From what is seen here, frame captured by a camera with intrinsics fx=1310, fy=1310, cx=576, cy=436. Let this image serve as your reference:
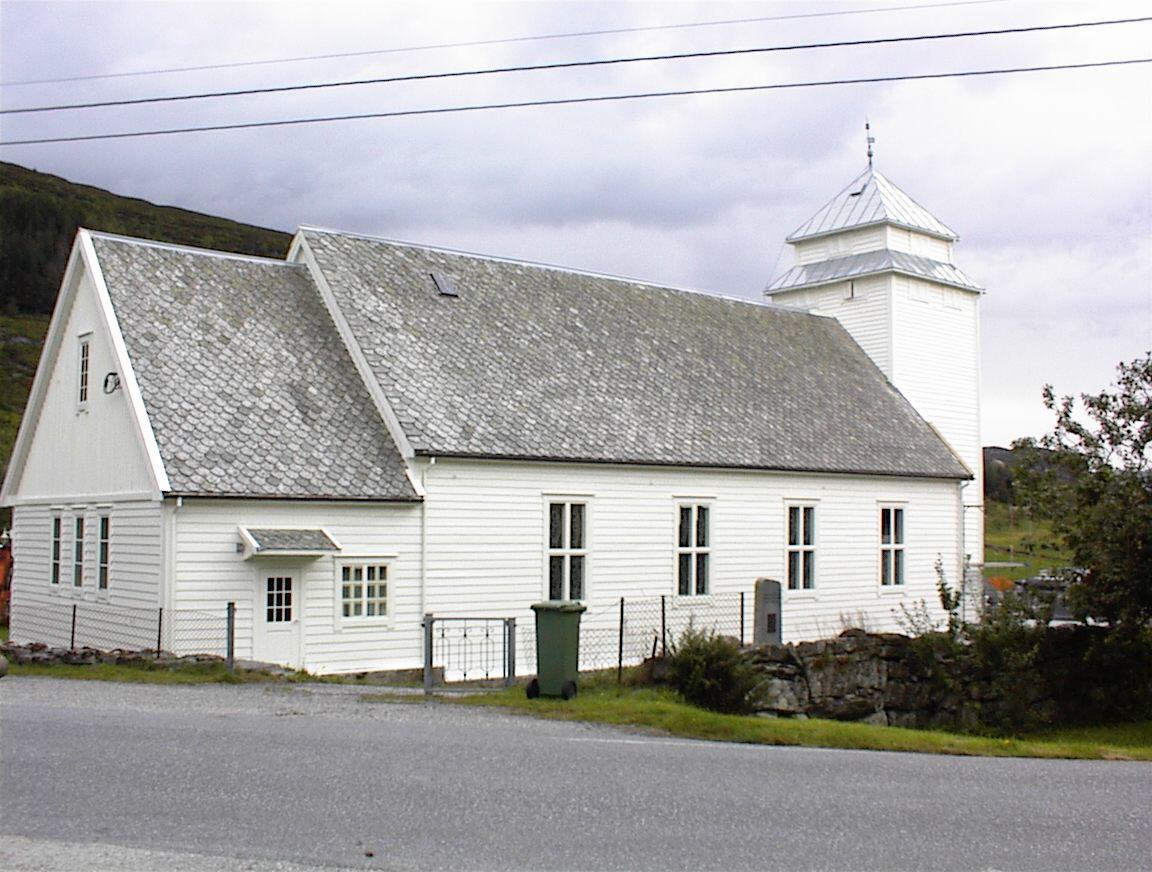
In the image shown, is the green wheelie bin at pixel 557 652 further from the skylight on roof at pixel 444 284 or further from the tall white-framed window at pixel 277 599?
the skylight on roof at pixel 444 284

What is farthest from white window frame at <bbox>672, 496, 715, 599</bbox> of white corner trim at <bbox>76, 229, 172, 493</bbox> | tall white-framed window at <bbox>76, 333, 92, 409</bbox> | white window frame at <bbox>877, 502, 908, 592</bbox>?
tall white-framed window at <bbox>76, 333, 92, 409</bbox>

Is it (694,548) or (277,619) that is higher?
(694,548)

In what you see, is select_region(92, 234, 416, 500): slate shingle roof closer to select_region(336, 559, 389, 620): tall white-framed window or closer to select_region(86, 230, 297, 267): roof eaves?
select_region(86, 230, 297, 267): roof eaves

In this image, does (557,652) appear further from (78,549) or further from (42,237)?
(42,237)

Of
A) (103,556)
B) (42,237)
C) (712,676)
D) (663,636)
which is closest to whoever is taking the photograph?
(712,676)

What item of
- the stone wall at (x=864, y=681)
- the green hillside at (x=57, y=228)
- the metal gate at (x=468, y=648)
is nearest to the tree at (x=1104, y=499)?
the stone wall at (x=864, y=681)

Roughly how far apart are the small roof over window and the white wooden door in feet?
1.86

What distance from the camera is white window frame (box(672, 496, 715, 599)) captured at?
27.7m

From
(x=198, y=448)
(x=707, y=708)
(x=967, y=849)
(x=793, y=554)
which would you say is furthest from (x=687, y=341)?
(x=967, y=849)

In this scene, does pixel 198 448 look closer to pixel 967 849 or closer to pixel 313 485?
pixel 313 485

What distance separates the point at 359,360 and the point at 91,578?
6.36 meters

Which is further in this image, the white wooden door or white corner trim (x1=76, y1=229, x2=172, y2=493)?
the white wooden door

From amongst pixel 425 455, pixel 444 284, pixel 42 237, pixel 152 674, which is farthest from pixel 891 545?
pixel 42 237

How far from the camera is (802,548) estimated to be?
99.8 feet
